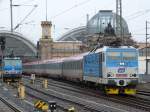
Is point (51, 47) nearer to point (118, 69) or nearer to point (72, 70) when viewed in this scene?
point (72, 70)

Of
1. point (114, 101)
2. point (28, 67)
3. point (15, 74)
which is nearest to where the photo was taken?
point (114, 101)

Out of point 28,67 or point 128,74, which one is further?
point 28,67

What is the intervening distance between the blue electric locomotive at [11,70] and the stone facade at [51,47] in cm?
8440

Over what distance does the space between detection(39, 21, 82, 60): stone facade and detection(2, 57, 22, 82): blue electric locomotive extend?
8440 cm

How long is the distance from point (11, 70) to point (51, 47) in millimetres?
87790

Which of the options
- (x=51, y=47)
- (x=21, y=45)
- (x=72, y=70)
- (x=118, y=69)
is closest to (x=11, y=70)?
(x=72, y=70)

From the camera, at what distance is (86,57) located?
47.2 m

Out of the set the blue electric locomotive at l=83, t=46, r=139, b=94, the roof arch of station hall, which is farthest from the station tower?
the blue electric locomotive at l=83, t=46, r=139, b=94

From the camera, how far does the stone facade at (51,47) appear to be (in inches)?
6097

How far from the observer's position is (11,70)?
2689 inches

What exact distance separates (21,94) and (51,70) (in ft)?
161

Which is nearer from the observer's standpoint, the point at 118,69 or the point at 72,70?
the point at 118,69

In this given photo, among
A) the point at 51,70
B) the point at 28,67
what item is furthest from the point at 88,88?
the point at 28,67

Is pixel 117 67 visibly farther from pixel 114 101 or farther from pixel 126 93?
pixel 114 101
